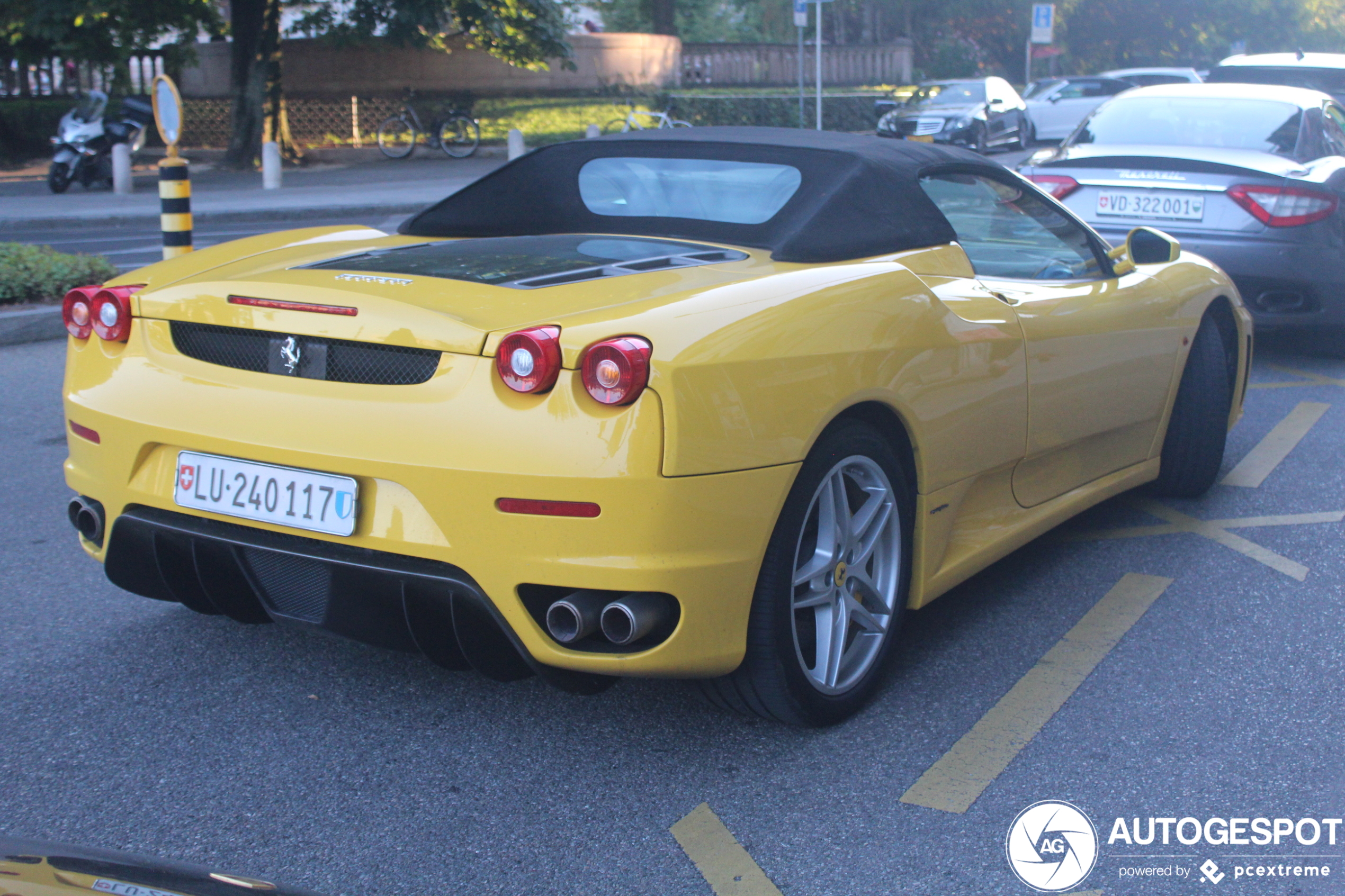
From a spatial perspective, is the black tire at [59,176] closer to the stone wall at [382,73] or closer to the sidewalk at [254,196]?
the sidewalk at [254,196]

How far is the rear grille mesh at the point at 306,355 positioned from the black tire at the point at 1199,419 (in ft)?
9.51

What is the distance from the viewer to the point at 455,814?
253 cm

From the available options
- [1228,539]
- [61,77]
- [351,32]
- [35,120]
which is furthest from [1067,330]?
[61,77]

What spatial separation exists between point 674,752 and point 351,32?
2340 cm

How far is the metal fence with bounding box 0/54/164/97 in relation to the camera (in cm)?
2614

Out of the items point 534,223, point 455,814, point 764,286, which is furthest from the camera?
point 534,223

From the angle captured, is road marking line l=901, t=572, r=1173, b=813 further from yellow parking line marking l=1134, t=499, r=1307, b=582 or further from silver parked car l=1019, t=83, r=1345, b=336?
silver parked car l=1019, t=83, r=1345, b=336

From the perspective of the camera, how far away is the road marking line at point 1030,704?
2656mm

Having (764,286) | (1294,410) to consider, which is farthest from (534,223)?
(1294,410)

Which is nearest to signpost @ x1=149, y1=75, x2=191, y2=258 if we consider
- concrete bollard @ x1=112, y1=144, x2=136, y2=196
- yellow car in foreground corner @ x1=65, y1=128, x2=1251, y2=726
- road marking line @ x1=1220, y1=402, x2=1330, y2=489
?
yellow car in foreground corner @ x1=65, y1=128, x2=1251, y2=726

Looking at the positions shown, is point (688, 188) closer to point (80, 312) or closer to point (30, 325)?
point (80, 312)

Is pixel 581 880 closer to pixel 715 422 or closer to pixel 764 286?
pixel 715 422

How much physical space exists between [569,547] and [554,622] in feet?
0.51

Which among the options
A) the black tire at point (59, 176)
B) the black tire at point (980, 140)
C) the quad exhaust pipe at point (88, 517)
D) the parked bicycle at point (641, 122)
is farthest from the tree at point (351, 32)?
the quad exhaust pipe at point (88, 517)
